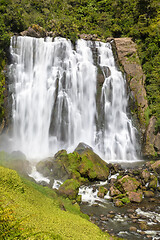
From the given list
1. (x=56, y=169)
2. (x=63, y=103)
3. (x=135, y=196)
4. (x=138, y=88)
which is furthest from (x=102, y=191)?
(x=138, y=88)

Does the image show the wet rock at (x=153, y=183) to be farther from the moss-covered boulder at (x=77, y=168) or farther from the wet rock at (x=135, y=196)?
the moss-covered boulder at (x=77, y=168)

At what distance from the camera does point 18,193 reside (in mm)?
4422

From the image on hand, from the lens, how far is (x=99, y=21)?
3597cm

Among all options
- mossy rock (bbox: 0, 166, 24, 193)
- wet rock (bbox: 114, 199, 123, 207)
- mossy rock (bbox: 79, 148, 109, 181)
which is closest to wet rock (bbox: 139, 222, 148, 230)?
wet rock (bbox: 114, 199, 123, 207)

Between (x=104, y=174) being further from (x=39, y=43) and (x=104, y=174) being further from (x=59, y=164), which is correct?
(x=39, y=43)

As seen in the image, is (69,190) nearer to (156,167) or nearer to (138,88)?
(156,167)

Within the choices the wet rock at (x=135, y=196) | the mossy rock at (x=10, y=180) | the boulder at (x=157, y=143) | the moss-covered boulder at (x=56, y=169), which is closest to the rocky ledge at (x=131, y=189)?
the wet rock at (x=135, y=196)

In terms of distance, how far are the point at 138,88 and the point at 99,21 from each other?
18612 millimetres

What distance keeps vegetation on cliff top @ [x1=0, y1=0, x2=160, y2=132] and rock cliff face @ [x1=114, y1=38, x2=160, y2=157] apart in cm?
75

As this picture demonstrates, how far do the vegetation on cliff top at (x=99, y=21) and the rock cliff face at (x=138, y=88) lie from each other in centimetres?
75

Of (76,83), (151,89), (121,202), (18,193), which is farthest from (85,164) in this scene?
(151,89)

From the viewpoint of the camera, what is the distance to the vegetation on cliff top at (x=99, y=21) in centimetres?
2453

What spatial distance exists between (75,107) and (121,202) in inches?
553

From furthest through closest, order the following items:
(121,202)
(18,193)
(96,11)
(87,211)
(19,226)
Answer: (96,11) → (121,202) → (87,211) → (18,193) → (19,226)
